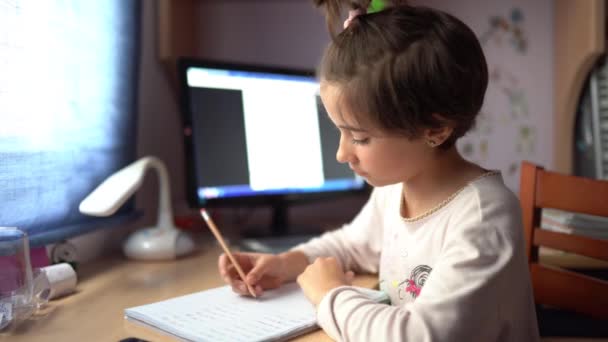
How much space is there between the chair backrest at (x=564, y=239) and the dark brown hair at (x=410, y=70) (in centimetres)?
28

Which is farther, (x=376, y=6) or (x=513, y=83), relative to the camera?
(x=513, y=83)

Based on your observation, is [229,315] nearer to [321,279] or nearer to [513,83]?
[321,279]

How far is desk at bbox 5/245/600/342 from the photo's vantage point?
0.64 meters

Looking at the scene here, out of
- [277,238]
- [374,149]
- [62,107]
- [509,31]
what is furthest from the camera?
[509,31]

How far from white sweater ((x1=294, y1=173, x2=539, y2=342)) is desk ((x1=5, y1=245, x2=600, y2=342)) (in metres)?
0.06

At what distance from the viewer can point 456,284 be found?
0.57 m

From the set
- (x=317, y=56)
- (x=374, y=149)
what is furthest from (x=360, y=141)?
(x=317, y=56)

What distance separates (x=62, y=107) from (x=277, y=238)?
513 millimetres

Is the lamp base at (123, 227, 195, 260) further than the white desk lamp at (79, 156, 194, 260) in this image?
Yes

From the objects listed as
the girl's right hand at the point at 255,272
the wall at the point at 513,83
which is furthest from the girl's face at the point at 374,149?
the wall at the point at 513,83

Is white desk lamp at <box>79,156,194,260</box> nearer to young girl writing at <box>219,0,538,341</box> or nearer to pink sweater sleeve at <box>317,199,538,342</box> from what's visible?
young girl writing at <box>219,0,538,341</box>

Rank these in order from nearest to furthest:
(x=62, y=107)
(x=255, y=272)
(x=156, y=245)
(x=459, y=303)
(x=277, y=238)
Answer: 1. (x=459, y=303)
2. (x=255, y=272)
3. (x=62, y=107)
4. (x=156, y=245)
5. (x=277, y=238)

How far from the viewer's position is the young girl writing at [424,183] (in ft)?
1.90

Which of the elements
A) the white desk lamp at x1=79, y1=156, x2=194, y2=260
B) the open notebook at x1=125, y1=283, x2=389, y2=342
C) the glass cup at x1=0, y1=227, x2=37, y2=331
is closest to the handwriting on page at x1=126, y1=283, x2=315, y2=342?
the open notebook at x1=125, y1=283, x2=389, y2=342
